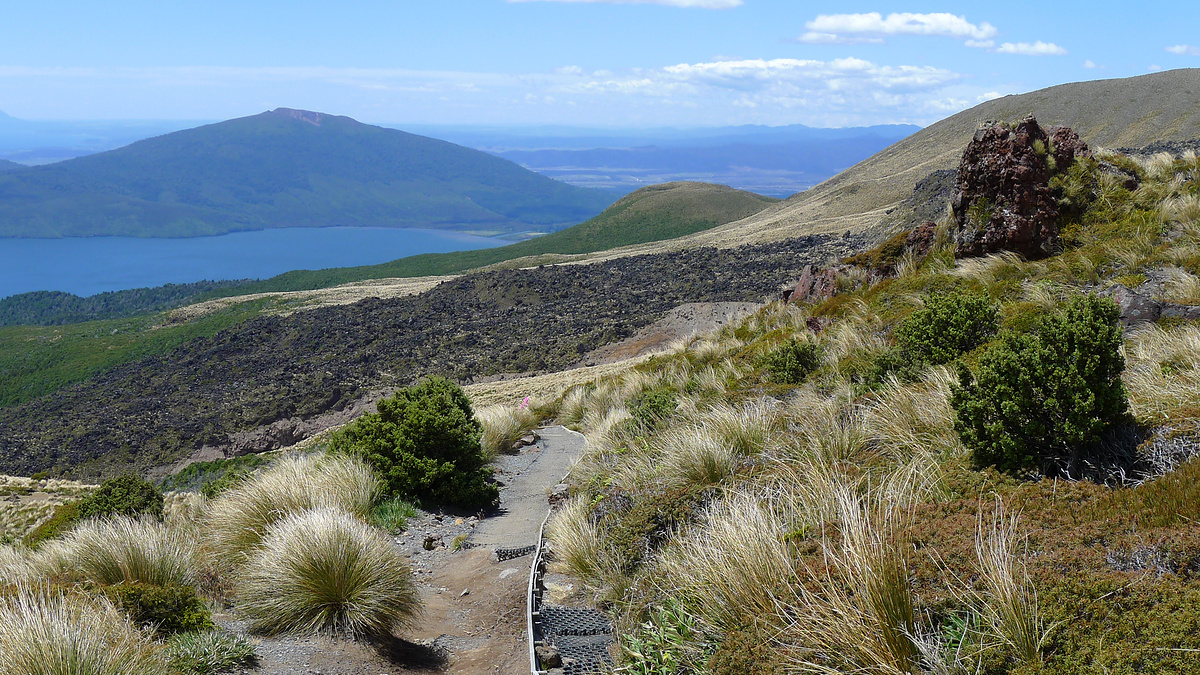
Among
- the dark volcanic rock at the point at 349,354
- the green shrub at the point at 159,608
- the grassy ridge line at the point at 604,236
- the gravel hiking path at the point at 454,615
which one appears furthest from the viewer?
the grassy ridge line at the point at 604,236

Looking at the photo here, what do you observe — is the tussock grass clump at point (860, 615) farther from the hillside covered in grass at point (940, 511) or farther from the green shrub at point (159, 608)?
the green shrub at point (159, 608)

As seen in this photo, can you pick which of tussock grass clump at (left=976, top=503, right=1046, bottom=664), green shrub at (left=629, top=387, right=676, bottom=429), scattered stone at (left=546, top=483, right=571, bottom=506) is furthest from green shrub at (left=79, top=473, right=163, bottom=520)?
tussock grass clump at (left=976, top=503, right=1046, bottom=664)

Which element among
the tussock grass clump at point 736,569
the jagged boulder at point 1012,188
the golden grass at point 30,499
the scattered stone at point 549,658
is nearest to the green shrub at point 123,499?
the scattered stone at point 549,658

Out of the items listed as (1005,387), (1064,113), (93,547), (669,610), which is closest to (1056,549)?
(1005,387)

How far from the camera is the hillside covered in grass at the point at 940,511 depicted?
2.80m

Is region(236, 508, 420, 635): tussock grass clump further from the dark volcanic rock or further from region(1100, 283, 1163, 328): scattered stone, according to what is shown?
the dark volcanic rock

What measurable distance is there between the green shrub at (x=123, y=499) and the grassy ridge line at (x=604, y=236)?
91.4 meters

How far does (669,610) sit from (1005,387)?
7.85 feet

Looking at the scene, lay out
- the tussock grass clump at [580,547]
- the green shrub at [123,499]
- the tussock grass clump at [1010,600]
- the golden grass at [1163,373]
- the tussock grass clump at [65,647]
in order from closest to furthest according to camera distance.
Answer: the tussock grass clump at [1010,600], the tussock grass clump at [65,647], the golden grass at [1163,373], the tussock grass clump at [580,547], the green shrub at [123,499]

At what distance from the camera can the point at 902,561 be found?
3.13 m

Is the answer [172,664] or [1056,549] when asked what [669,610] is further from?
[172,664]

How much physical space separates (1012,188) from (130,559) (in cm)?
1246

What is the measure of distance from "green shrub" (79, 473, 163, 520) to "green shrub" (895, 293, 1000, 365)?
36.5 ft

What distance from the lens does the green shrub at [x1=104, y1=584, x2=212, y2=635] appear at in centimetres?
446
